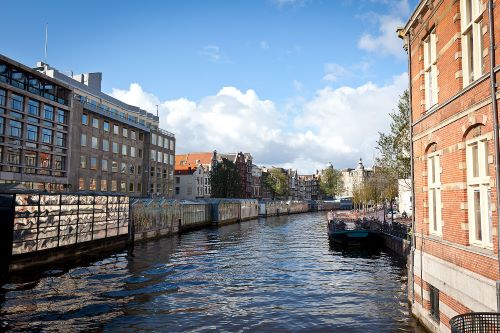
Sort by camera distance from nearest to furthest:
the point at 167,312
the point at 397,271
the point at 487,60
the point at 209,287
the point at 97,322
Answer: the point at 487,60 < the point at 97,322 < the point at 167,312 < the point at 209,287 < the point at 397,271

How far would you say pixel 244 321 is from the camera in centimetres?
1546

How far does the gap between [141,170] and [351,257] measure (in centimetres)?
4998

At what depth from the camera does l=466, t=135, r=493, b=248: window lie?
988 cm

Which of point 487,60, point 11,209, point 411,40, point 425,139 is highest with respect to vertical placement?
point 411,40

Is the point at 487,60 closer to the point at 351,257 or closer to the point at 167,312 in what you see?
the point at 167,312

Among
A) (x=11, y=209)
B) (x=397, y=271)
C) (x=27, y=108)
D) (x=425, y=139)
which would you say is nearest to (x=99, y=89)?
(x=27, y=108)

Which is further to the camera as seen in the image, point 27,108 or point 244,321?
point 27,108

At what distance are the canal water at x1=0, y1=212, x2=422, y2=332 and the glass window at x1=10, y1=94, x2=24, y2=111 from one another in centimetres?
2532

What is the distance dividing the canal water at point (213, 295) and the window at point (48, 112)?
27881mm

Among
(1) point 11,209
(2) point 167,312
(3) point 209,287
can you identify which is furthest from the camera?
(1) point 11,209

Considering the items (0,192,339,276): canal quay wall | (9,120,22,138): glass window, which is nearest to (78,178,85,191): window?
(9,120,22,138): glass window

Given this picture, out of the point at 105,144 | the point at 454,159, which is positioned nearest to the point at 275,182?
the point at 105,144

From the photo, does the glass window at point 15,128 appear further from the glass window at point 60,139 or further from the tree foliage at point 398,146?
the tree foliage at point 398,146

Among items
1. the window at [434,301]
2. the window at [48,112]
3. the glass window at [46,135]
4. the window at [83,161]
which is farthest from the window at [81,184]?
the window at [434,301]
